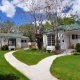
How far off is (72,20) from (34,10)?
26.2ft

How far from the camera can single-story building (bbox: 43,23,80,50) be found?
102 feet

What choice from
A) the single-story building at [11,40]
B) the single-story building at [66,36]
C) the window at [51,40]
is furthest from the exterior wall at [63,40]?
the single-story building at [11,40]

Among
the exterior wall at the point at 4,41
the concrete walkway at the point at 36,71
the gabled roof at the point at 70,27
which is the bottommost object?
the concrete walkway at the point at 36,71

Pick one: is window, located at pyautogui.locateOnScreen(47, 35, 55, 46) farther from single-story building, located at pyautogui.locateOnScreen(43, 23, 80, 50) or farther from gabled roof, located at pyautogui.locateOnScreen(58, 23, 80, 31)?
gabled roof, located at pyautogui.locateOnScreen(58, 23, 80, 31)

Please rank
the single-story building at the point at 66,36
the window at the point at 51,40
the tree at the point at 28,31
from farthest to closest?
the tree at the point at 28,31 → the window at the point at 51,40 → the single-story building at the point at 66,36

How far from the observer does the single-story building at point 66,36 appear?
1227 inches

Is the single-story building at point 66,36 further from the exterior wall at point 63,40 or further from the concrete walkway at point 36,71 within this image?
the concrete walkway at point 36,71

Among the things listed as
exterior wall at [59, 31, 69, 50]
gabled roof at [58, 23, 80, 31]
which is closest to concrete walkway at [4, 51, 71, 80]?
gabled roof at [58, 23, 80, 31]

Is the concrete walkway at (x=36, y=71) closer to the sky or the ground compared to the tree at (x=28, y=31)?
closer to the ground

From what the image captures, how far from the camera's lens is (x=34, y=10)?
1491 inches

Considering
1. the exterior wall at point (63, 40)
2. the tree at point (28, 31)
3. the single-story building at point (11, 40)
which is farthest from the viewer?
the tree at point (28, 31)

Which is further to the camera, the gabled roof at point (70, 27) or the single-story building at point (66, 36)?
the single-story building at point (66, 36)

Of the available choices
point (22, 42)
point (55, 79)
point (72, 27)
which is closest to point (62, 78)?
point (55, 79)

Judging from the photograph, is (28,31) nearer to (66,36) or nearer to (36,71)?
(66,36)
